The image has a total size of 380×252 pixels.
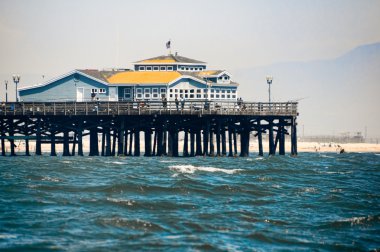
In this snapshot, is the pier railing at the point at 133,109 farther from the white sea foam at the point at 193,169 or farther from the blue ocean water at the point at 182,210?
the blue ocean water at the point at 182,210

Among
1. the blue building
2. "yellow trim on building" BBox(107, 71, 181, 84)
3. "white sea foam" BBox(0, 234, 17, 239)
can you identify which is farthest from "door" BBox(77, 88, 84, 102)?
"white sea foam" BBox(0, 234, 17, 239)

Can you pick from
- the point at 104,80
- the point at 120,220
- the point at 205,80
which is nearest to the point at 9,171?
the point at 120,220

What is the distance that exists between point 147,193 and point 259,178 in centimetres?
927

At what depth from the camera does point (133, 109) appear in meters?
61.7

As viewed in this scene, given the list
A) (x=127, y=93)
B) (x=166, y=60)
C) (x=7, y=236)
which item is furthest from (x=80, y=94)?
(x=7, y=236)

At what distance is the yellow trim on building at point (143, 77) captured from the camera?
72688 millimetres

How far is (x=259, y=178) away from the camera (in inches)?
1635

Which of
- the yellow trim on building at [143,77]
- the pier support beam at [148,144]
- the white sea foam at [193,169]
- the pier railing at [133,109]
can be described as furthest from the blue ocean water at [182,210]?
the yellow trim on building at [143,77]

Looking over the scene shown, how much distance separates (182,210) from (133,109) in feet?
107

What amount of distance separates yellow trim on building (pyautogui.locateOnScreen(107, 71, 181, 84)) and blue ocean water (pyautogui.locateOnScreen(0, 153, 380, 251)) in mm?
28433

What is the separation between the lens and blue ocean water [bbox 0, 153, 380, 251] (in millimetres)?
24703

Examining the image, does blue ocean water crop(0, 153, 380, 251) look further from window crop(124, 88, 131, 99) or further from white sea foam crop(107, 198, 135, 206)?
window crop(124, 88, 131, 99)

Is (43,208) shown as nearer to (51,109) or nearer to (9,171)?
(9,171)

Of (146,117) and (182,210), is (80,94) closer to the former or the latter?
(146,117)
